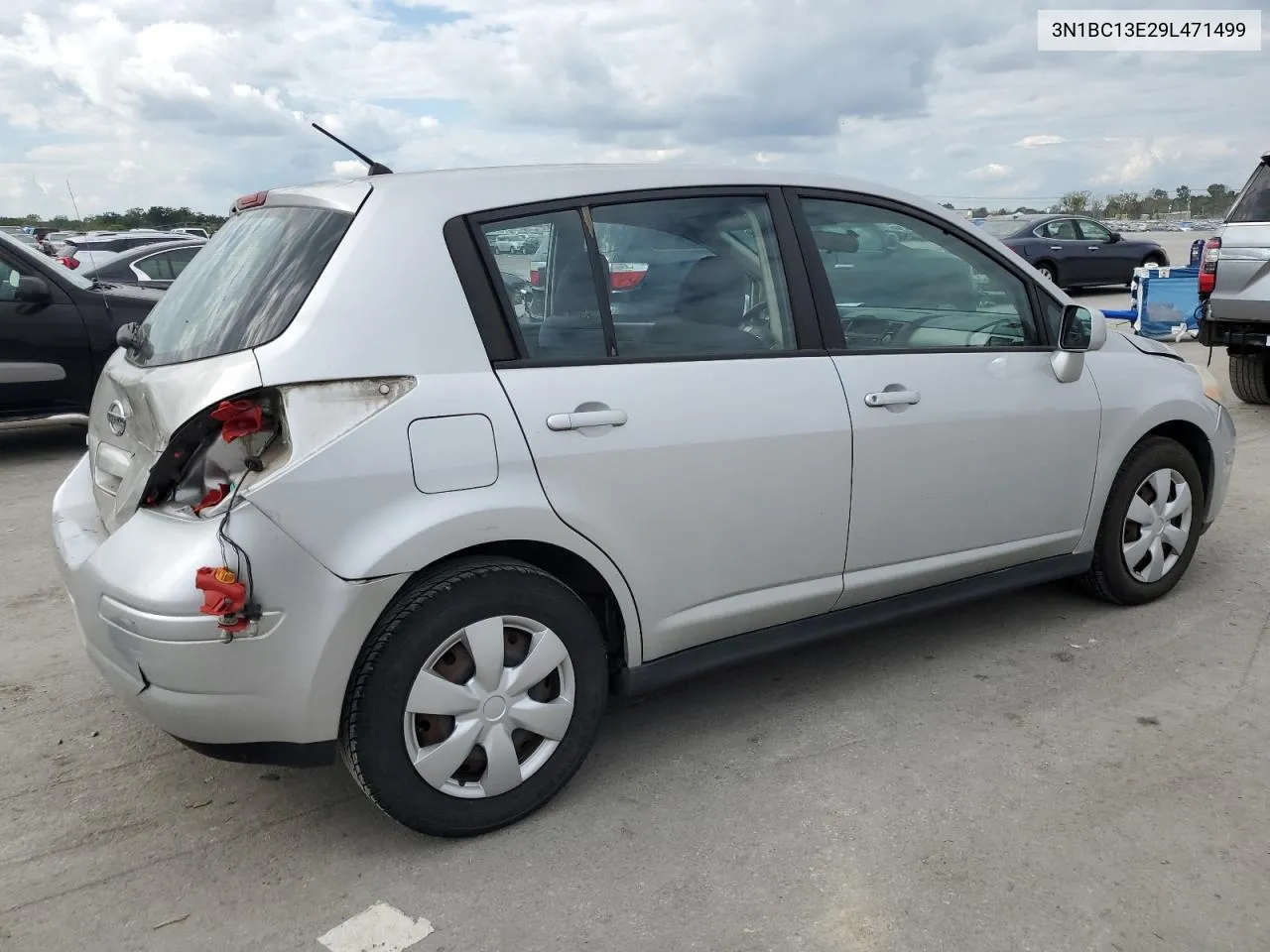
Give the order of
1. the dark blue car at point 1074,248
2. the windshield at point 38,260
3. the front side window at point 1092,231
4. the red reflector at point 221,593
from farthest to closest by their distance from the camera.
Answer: the front side window at point 1092,231
the dark blue car at point 1074,248
the windshield at point 38,260
the red reflector at point 221,593

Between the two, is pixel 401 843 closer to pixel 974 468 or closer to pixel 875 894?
pixel 875 894

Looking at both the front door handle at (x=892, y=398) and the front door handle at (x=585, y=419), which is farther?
the front door handle at (x=892, y=398)

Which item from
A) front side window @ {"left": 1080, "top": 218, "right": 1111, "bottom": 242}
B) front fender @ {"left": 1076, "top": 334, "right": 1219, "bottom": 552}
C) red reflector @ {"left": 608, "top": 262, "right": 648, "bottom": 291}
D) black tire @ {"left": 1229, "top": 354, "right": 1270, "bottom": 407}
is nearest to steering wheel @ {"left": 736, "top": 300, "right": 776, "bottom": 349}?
red reflector @ {"left": 608, "top": 262, "right": 648, "bottom": 291}

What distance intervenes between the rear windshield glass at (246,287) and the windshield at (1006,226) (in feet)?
57.4

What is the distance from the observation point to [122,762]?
3262 mm

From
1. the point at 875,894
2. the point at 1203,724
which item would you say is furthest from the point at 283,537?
the point at 1203,724

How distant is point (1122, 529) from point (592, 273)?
243 cm

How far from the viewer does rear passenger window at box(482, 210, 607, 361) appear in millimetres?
2875

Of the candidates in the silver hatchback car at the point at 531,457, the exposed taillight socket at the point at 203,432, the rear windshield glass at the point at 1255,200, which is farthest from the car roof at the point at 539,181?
the rear windshield glass at the point at 1255,200

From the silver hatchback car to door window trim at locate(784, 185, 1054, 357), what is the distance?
0.04ft

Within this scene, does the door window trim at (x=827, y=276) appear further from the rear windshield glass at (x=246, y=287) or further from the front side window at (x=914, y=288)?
the rear windshield glass at (x=246, y=287)

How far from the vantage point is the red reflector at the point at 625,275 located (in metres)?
3.04

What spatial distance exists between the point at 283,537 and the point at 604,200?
1.32 m

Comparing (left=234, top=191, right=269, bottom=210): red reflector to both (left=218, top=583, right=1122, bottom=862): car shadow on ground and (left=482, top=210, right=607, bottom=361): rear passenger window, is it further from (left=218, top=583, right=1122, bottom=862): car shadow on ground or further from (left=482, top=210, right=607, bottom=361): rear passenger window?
(left=218, top=583, right=1122, bottom=862): car shadow on ground
